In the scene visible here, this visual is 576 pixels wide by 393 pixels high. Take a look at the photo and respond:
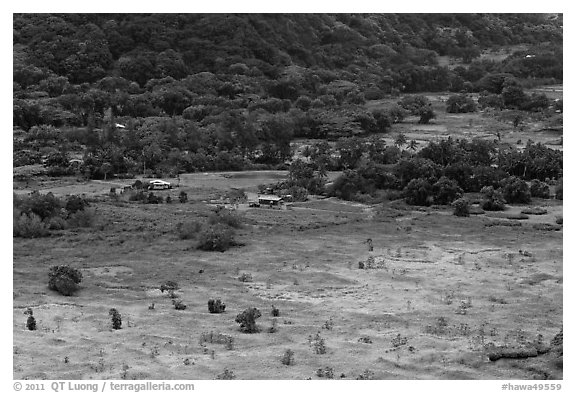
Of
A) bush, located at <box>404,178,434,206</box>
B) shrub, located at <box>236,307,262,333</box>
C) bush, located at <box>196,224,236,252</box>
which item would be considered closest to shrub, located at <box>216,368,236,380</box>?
shrub, located at <box>236,307,262,333</box>

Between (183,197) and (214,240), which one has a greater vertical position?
(183,197)

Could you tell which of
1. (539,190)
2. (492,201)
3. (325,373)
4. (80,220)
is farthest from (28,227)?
(539,190)

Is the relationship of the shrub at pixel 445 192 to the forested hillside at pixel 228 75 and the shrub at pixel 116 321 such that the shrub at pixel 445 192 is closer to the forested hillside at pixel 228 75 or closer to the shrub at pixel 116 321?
the forested hillside at pixel 228 75

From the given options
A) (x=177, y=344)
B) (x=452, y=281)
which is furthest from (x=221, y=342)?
(x=452, y=281)

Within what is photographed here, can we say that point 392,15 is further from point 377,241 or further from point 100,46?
point 377,241

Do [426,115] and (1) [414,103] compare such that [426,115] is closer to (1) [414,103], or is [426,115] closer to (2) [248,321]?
(1) [414,103]

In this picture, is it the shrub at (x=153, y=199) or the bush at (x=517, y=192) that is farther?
the bush at (x=517, y=192)

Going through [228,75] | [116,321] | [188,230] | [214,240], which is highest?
[228,75]

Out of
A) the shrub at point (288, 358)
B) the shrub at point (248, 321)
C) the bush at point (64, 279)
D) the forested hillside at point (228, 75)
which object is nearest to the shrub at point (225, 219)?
the bush at point (64, 279)
